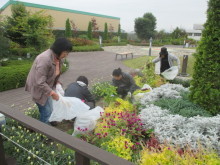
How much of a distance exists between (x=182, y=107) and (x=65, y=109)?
86.2 inches

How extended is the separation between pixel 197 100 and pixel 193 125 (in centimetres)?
104

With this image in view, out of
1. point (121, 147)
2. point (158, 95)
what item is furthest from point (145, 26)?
point (121, 147)

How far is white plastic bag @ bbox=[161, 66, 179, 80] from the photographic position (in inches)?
224

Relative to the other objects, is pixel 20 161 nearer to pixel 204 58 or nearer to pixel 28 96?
pixel 204 58

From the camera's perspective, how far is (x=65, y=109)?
10.2ft

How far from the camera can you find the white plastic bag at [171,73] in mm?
5699

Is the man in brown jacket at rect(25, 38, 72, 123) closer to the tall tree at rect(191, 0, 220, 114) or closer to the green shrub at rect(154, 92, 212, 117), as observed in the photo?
the green shrub at rect(154, 92, 212, 117)

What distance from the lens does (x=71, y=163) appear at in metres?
2.20

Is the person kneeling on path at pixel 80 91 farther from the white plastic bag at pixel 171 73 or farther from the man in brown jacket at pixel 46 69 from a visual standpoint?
the white plastic bag at pixel 171 73

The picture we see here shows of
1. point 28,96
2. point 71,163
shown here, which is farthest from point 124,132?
point 28,96

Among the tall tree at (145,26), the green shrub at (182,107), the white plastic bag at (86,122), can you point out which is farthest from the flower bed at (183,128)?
the tall tree at (145,26)

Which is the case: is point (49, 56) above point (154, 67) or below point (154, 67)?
above

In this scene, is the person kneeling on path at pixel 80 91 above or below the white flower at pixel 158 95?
above

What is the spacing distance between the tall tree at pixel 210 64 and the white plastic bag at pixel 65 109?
7.52ft
